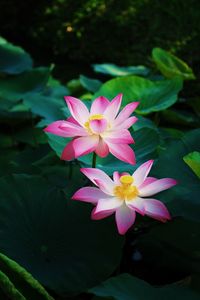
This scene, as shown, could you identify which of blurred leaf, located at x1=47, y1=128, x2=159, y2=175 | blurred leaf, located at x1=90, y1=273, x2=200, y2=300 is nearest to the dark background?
blurred leaf, located at x1=47, y1=128, x2=159, y2=175

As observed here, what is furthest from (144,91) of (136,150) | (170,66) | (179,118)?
(136,150)

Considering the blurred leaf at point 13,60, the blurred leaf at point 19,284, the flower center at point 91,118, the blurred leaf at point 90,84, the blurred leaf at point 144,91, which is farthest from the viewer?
the blurred leaf at point 13,60

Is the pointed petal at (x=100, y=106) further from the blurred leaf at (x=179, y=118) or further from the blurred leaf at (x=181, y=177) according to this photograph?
the blurred leaf at (x=179, y=118)

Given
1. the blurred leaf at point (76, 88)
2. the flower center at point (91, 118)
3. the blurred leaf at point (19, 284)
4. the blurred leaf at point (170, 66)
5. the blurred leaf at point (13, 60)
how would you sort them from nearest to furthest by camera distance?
the blurred leaf at point (19, 284) → the flower center at point (91, 118) → the blurred leaf at point (170, 66) → the blurred leaf at point (13, 60) → the blurred leaf at point (76, 88)

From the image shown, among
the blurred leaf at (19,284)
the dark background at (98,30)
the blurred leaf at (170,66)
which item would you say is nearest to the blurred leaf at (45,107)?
the blurred leaf at (170,66)

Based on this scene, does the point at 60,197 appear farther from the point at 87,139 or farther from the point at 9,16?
the point at 9,16

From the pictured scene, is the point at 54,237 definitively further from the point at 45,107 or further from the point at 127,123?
the point at 45,107

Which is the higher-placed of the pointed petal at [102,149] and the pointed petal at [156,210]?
the pointed petal at [102,149]

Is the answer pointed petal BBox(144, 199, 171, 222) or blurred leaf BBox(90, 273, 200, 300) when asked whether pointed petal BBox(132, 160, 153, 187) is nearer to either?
pointed petal BBox(144, 199, 171, 222)
